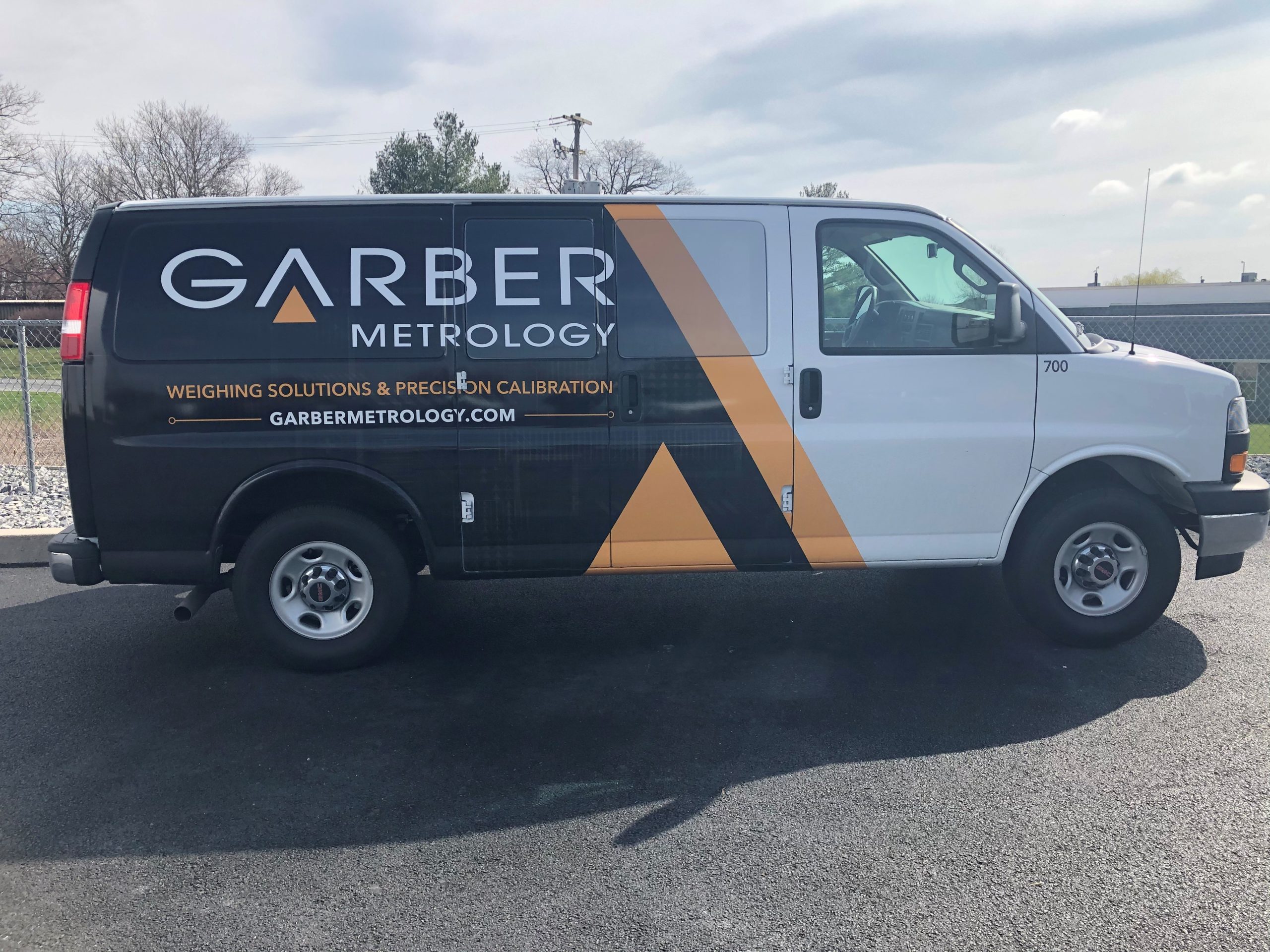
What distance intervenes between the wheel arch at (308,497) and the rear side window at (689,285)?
4.49 ft

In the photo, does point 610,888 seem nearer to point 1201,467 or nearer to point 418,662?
point 418,662

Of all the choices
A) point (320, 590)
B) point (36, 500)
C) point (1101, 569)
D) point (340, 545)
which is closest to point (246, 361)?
point (340, 545)

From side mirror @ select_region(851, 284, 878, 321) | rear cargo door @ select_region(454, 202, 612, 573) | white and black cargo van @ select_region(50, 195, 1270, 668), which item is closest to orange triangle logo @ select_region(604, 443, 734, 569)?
white and black cargo van @ select_region(50, 195, 1270, 668)

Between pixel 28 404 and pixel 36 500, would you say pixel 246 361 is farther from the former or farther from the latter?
pixel 28 404

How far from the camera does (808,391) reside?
4891 millimetres

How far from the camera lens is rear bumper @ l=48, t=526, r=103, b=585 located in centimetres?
475

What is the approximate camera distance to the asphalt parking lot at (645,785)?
2924mm

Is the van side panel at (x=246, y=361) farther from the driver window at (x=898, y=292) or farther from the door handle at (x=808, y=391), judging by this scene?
the driver window at (x=898, y=292)

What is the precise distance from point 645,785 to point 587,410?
6.22 ft

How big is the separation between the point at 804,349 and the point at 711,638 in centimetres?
171

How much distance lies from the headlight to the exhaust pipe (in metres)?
5.39

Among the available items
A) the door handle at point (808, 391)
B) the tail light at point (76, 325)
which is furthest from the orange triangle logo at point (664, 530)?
the tail light at point (76, 325)

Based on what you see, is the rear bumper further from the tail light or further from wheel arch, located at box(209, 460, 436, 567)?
the tail light

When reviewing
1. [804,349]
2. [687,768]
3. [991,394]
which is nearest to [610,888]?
[687,768]
